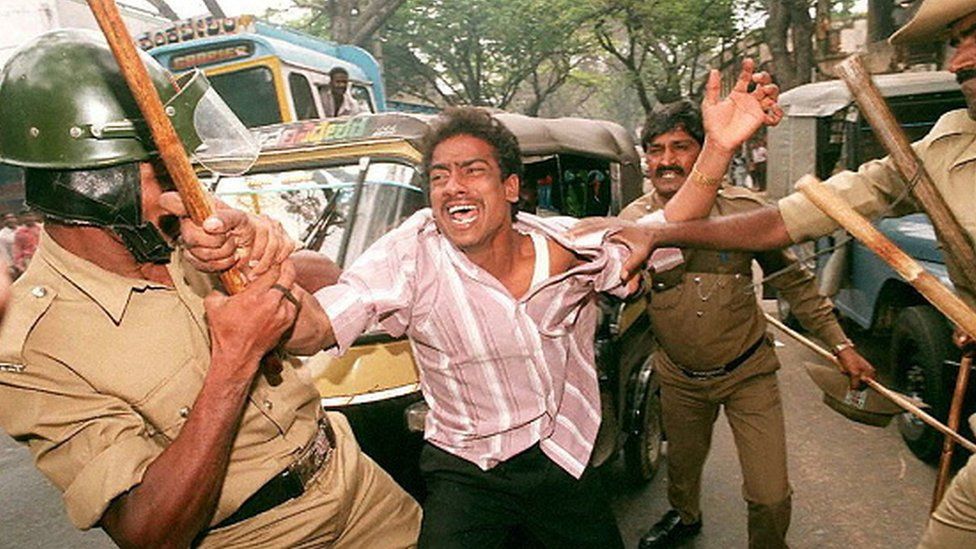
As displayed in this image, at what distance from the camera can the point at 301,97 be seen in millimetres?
8438

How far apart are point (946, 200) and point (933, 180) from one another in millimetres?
72

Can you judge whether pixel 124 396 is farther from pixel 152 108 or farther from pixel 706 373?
pixel 706 373

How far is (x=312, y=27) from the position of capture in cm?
2223

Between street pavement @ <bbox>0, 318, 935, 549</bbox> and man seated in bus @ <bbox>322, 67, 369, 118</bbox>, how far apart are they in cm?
563

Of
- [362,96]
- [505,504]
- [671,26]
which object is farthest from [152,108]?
[671,26]

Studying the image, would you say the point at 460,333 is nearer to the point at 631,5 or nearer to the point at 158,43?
the point at 158,43

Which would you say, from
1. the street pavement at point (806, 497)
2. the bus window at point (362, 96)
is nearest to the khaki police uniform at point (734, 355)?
the street pavement at point (806, 497)

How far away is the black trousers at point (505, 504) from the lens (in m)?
2.01

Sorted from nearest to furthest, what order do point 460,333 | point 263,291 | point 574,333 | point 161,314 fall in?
point 263,291 < point 161,314 < point 460,333 < point 574,333

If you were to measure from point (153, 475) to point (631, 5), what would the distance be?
1958cm

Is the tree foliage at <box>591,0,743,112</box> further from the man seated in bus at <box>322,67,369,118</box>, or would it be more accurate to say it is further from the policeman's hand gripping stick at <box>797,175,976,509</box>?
the policeman's hand gripping stick at <box>797,175,976,509</box>

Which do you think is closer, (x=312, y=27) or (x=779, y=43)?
(x=779, y=43)

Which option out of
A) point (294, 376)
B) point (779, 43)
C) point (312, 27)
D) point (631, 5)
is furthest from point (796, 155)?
point (312, 27)

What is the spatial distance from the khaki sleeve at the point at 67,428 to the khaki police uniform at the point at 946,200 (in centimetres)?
203
